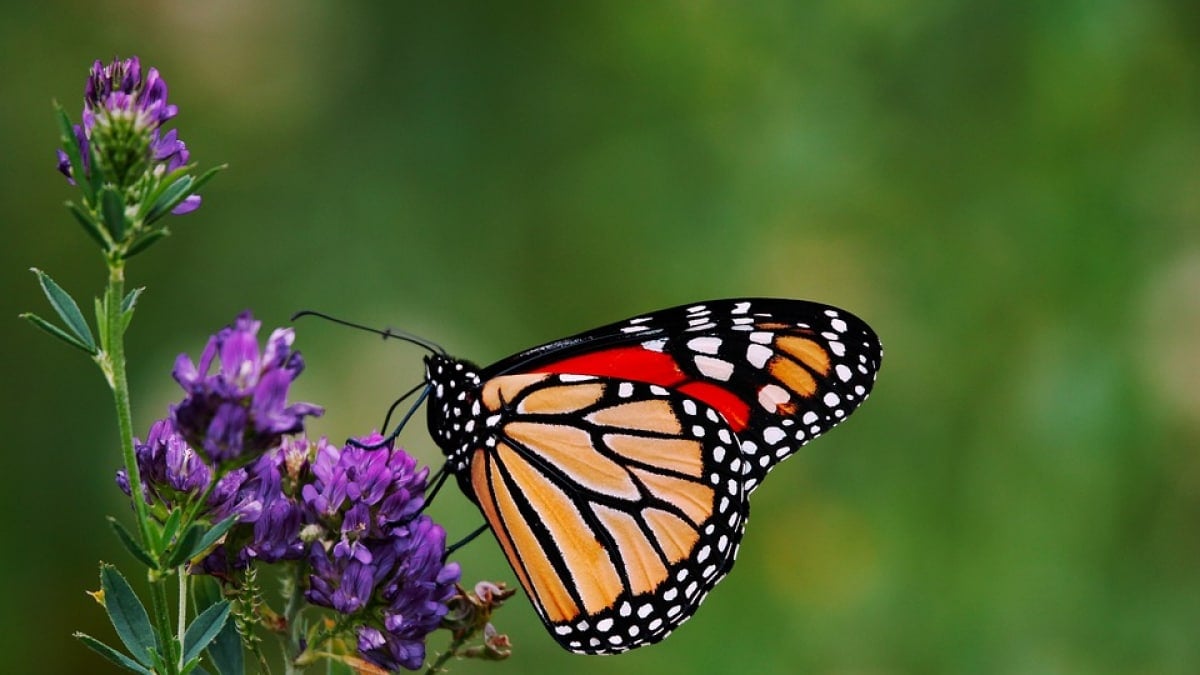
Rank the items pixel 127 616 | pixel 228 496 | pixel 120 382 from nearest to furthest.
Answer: pixel 120 382, pixel 127 616, pixel 228 496

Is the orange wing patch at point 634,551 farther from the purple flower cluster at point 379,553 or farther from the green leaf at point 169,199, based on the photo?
the green leaf at point 169,199

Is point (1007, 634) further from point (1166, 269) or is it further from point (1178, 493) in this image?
point (1166, 269)

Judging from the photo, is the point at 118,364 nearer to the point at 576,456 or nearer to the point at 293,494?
the point at 293,494

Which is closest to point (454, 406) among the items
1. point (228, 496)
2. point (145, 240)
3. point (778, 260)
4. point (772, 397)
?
point (772, 397)

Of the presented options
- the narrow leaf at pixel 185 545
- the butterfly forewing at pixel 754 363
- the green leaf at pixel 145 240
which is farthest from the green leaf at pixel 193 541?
the butterfly forewing at pixel 754 363

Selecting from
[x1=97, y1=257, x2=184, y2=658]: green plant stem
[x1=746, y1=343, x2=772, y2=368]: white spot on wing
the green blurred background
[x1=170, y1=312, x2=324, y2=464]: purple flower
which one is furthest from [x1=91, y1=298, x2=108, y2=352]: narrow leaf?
the green blurred background

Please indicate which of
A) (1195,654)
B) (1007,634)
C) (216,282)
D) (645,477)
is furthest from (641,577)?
(216,282)

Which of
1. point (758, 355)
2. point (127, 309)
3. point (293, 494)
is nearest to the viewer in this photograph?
point (127, 309)
